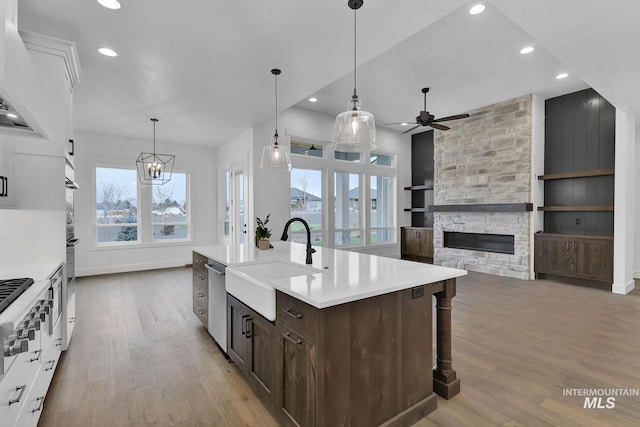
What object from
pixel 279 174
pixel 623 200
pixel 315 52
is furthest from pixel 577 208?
pixel 279 174

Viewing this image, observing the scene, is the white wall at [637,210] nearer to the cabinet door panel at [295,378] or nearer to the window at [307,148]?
the window at [307,148]

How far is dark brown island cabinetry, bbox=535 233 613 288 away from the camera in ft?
15.8

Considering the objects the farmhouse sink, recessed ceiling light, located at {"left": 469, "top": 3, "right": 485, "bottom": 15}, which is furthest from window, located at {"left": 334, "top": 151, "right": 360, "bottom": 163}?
the farmhouse sink

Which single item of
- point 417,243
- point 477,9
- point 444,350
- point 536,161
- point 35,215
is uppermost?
point 477,9

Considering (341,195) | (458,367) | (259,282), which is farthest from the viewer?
(341,195)

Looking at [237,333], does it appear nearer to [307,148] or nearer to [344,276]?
[344,276]

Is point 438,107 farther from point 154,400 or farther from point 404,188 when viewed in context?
point 154,400

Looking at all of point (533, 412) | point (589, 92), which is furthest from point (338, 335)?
point (589, 92)

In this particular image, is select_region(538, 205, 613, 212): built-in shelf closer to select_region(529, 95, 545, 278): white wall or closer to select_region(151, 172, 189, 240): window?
select_region(529, 95, 545, 278): white wall

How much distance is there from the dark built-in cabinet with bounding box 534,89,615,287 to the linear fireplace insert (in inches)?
19.2

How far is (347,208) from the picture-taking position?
285 inches

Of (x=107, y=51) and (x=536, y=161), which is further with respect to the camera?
(x=536, y=161)

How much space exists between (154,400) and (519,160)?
20.8ft

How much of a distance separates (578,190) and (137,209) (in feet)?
28.2
